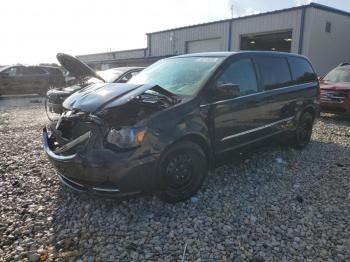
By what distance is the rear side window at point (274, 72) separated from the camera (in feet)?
15.7

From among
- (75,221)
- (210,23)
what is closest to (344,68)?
(75,221)

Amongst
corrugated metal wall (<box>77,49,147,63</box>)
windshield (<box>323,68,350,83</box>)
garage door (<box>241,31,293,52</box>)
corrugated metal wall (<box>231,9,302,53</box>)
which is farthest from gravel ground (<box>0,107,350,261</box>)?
corrugated metal wall (<box>77,49,147,63</box>)

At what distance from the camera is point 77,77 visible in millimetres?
6352

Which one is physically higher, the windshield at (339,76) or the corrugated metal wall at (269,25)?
the corrugated metal wall at (269,25)

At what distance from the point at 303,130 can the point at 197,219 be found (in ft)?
11.9

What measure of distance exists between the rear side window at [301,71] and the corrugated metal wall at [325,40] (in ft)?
41.4

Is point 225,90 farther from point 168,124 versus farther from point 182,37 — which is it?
point 182,37

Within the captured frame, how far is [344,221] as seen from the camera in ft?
11.4

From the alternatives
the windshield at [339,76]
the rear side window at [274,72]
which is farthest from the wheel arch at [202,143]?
the windshield at [339,76]

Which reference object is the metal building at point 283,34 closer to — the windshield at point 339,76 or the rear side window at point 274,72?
the windshield at point 339,76

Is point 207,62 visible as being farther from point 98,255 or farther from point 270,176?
point 98,255

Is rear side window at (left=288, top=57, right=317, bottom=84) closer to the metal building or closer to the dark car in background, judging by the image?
the metal building

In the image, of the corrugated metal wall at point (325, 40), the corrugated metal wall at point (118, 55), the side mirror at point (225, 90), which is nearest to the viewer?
the side mirror at point (225, 90)

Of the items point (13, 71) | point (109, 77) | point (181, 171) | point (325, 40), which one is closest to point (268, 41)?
point (325, 40)
